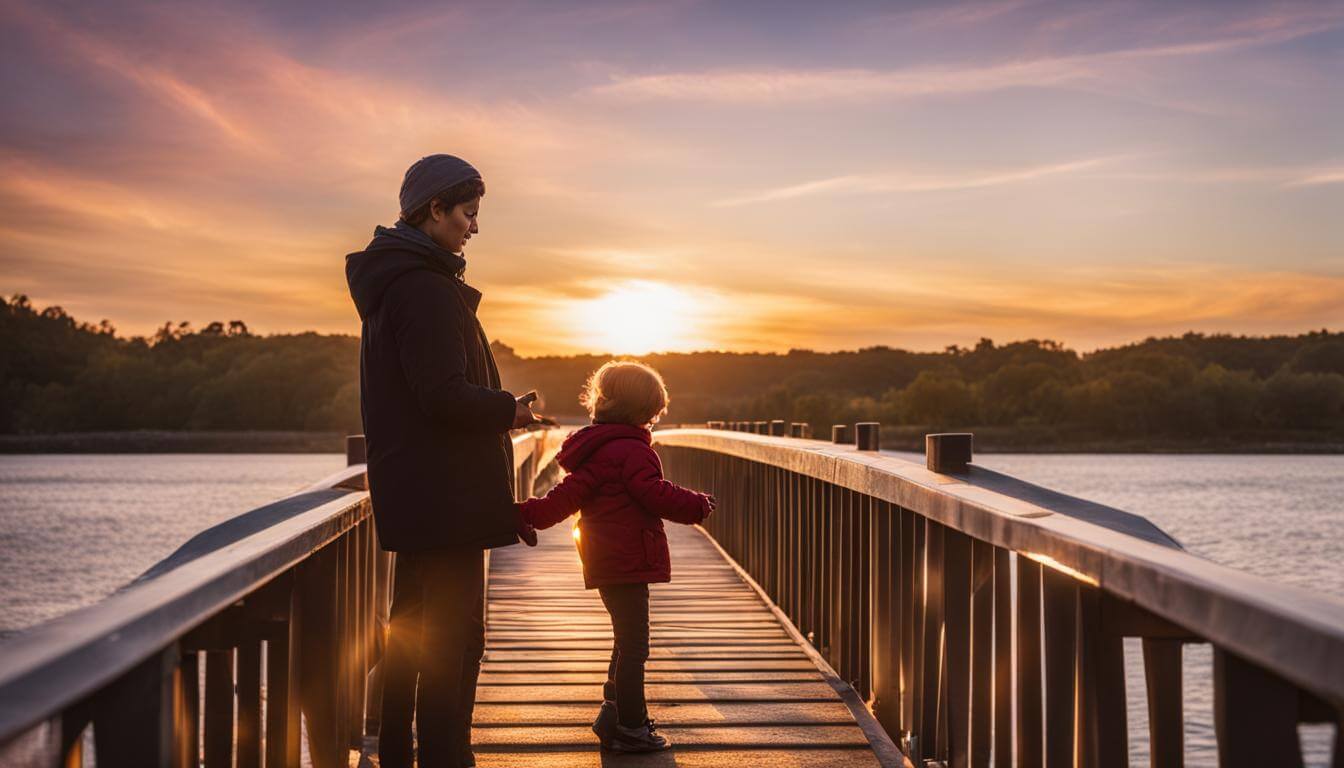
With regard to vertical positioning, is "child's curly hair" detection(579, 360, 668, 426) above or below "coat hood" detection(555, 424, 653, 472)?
above

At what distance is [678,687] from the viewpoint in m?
4.95

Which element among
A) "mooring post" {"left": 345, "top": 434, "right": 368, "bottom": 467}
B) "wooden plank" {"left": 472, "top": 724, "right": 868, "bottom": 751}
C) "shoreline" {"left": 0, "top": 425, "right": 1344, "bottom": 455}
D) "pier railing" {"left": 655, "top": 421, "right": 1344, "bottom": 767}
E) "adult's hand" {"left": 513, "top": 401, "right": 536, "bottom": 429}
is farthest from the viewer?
"shoreline" {"left": 0, "top": 425, "right": 1344, "bottom": 455}

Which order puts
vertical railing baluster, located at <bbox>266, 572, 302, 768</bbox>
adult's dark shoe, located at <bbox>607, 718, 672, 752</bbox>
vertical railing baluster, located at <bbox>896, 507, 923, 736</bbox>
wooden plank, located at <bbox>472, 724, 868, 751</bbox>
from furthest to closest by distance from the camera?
wooden plank, located at <bbox>472, 724, 868, 751</bbox> → adult's dark shoe, located at <bbox>607, 718, 672, 752</bbox> → vertical railing baluster, located at <bbox>896, 507, 923, 736</bbox> → vertical railing baluster, located at <bbox>266, 572, 302, 768</bbox>

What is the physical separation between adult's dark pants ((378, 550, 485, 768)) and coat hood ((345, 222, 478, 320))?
68 centimetres

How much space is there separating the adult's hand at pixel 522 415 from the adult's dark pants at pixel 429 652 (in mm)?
358

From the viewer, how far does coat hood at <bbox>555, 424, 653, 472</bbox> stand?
13.4 ft

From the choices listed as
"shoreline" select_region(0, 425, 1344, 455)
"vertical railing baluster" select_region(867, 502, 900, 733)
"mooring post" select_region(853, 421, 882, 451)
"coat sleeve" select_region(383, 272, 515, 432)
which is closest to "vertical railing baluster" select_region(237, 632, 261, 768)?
"coat sleeve" select_region(383, 272, 515, 432)

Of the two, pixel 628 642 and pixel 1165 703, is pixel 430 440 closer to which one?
pixel 628 642

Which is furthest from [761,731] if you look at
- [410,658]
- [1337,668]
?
[1337,668]

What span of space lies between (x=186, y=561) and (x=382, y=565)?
7.95 ft

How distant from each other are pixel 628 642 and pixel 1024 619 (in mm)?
1735

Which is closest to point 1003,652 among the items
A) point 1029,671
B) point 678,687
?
point 1029,671

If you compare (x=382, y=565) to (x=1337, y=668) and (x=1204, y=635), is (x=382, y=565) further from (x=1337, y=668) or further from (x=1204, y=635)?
(x=1337, y=668)

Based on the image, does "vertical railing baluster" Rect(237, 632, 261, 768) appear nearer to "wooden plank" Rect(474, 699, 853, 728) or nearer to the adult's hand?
the adult's hand
